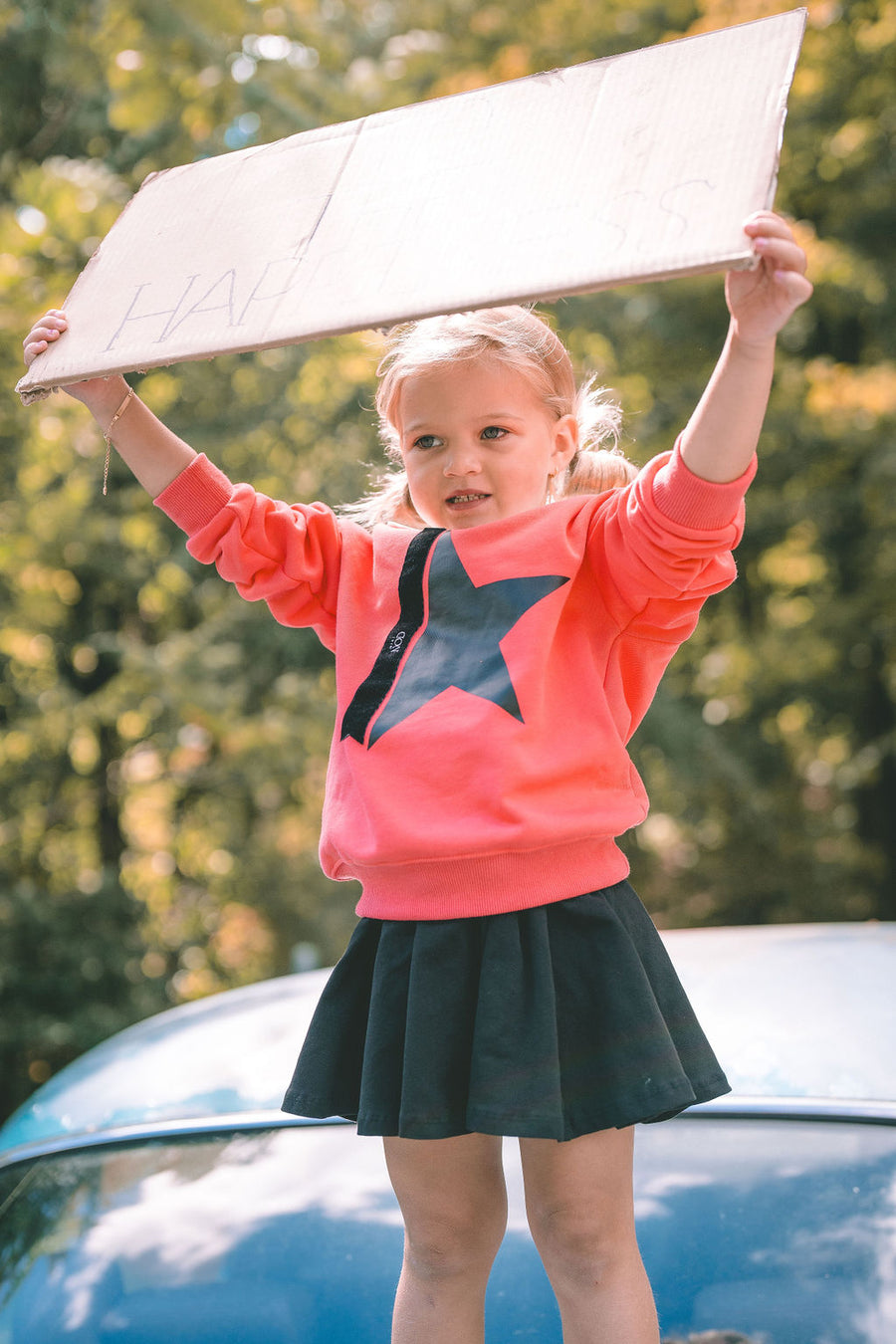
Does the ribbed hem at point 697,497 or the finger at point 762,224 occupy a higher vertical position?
the finger at point 762,224

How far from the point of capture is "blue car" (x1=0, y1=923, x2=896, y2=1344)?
1.45 meters

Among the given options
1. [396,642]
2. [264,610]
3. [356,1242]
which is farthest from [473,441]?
[264,610]

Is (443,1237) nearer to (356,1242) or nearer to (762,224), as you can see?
(356,1242)

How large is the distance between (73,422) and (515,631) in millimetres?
4858

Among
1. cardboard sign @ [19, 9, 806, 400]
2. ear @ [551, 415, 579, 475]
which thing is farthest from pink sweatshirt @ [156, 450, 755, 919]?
cardboard sign @ [19, 9, 806, 400]

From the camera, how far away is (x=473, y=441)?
59.7 inches

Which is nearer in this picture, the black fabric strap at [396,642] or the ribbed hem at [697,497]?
the ribbed hem at [697,497]

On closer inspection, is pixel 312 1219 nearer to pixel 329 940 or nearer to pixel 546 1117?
pixel 546 1117

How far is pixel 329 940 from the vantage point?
5.82 meters

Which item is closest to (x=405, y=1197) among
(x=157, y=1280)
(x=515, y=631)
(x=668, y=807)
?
(x=157, y=1280)

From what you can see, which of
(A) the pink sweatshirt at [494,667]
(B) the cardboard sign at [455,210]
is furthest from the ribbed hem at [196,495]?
(B) the cardboard sign at [455,210]

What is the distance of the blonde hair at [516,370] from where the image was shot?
1.53 meters

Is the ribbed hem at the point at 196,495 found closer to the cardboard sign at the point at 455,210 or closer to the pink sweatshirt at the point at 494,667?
the pink sweatshirt at the point at 494,667

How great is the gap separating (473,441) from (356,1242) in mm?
1047
